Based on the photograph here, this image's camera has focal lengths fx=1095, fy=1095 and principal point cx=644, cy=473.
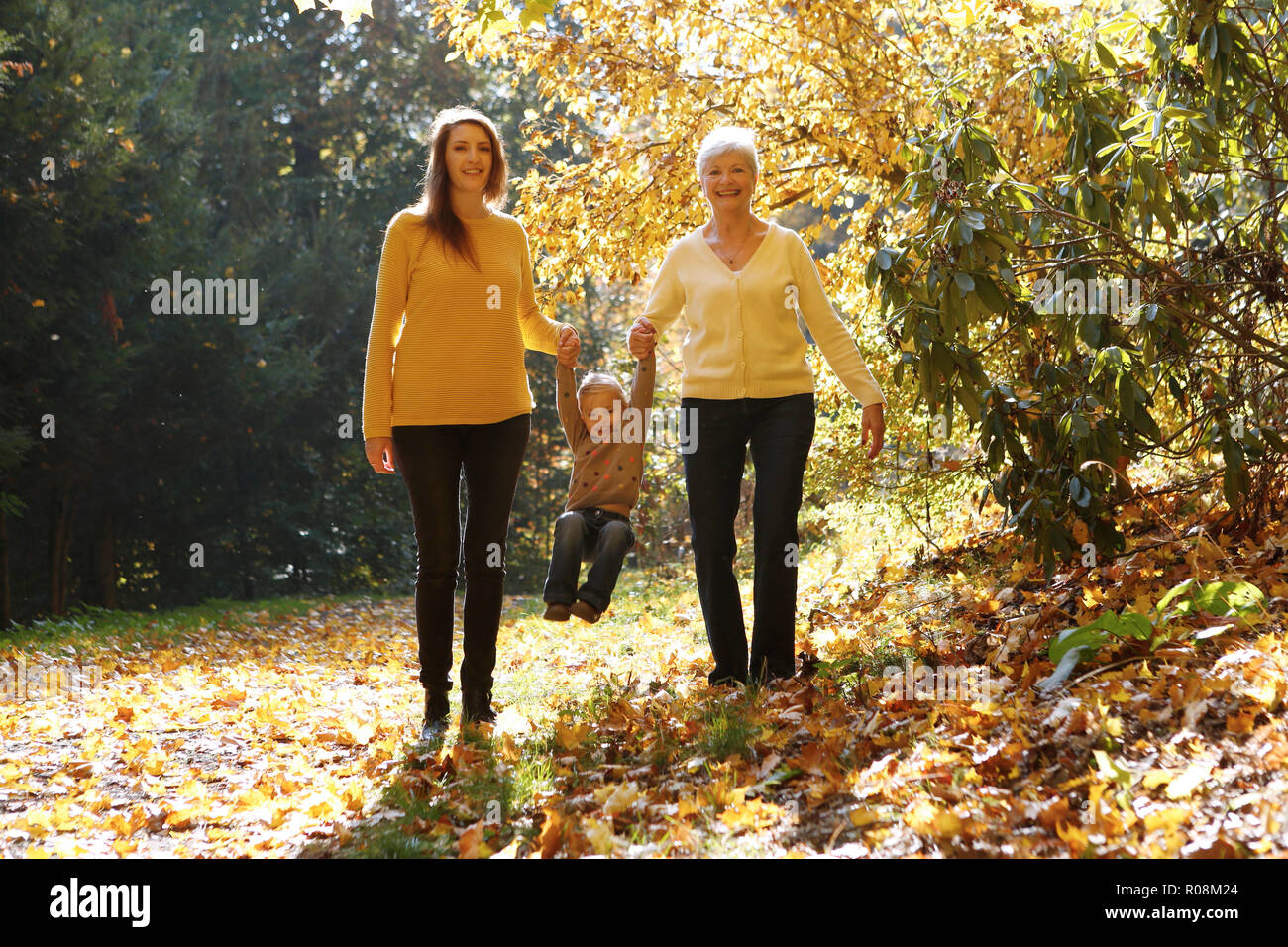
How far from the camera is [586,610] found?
4352mm

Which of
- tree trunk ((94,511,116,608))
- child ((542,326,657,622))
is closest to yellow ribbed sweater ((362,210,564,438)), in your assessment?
child ((542,326,657,622))

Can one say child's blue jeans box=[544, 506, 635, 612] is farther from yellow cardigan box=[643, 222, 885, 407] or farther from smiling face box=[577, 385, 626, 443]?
yellow cardigan box=[643, 222, 885, 407]

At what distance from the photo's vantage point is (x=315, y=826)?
11.1 ft

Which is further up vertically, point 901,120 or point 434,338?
point 901,120

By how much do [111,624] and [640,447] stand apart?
31.1ft

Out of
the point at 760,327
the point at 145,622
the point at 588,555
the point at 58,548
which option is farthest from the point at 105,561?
the point at 760,327

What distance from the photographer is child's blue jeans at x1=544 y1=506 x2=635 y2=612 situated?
4410 mm

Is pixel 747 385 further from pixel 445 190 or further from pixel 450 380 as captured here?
pixel 445 190

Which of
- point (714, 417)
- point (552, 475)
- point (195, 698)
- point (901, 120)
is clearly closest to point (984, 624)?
point (714, 417)

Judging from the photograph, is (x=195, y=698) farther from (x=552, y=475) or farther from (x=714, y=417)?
(x=552, y=475)

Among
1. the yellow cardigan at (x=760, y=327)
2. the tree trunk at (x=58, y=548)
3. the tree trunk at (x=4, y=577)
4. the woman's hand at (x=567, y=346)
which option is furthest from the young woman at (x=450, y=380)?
the tree trunk at (x=58, y=548)

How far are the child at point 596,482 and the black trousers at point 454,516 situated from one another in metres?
0.27

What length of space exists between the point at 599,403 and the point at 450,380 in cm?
92

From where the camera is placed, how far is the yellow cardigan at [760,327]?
4363mm
